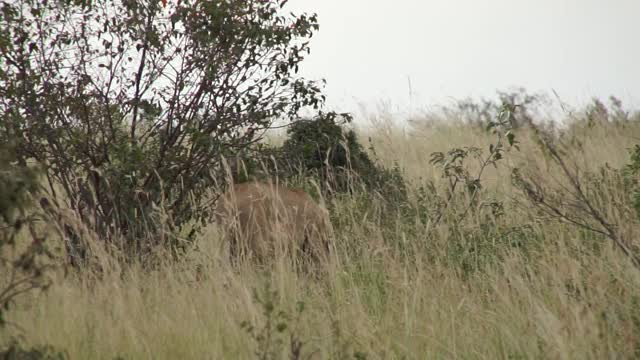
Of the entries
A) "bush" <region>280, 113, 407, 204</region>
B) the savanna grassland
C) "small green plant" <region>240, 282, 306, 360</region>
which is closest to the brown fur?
the savanna grassland

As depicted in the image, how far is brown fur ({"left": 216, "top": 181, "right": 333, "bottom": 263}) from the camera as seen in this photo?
18.8ft

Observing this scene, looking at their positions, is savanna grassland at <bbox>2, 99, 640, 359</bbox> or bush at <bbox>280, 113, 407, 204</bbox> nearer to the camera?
savanna grassland at <bbox>2, 99, 640, 359</bbox>

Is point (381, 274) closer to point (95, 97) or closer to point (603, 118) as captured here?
point (95, 97)

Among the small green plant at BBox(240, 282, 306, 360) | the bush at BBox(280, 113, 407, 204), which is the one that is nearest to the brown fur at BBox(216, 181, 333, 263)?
the small green plant at BBox(240, 282, 306, 360)

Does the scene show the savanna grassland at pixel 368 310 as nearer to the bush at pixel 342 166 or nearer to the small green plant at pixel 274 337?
the small green plant at pixel 274 337

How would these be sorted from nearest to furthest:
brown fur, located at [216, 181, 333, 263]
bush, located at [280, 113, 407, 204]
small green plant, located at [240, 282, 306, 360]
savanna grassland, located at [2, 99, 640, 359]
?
small green plant, located at [240, 282, 306, 360] → savanna grassland, located at [2, 99, 640, 359] → brown fur, located at [216, 181, 333, 263] → bush, located at [280, 113, 407, 204]

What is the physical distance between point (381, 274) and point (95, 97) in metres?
2.45

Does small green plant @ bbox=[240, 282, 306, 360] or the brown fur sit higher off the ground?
the brown fur

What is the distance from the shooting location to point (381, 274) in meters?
5.45

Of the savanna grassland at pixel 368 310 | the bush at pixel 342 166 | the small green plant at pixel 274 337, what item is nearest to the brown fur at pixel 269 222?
the savanna grassland at pixel 368 310

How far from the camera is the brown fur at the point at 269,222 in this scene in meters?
5.74

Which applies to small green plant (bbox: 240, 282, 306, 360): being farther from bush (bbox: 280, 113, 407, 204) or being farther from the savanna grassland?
bush (bbox: 280, 113, 407, 204)

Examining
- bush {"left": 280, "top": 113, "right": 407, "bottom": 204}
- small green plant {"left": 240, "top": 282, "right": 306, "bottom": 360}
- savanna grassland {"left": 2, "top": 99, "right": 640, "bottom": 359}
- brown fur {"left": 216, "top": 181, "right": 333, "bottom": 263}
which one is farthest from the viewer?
bush {"left": 280, "top": 113, "right": 407, "bottom": 204}

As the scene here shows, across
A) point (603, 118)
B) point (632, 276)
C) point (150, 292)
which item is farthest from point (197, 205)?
point (603, 118)
